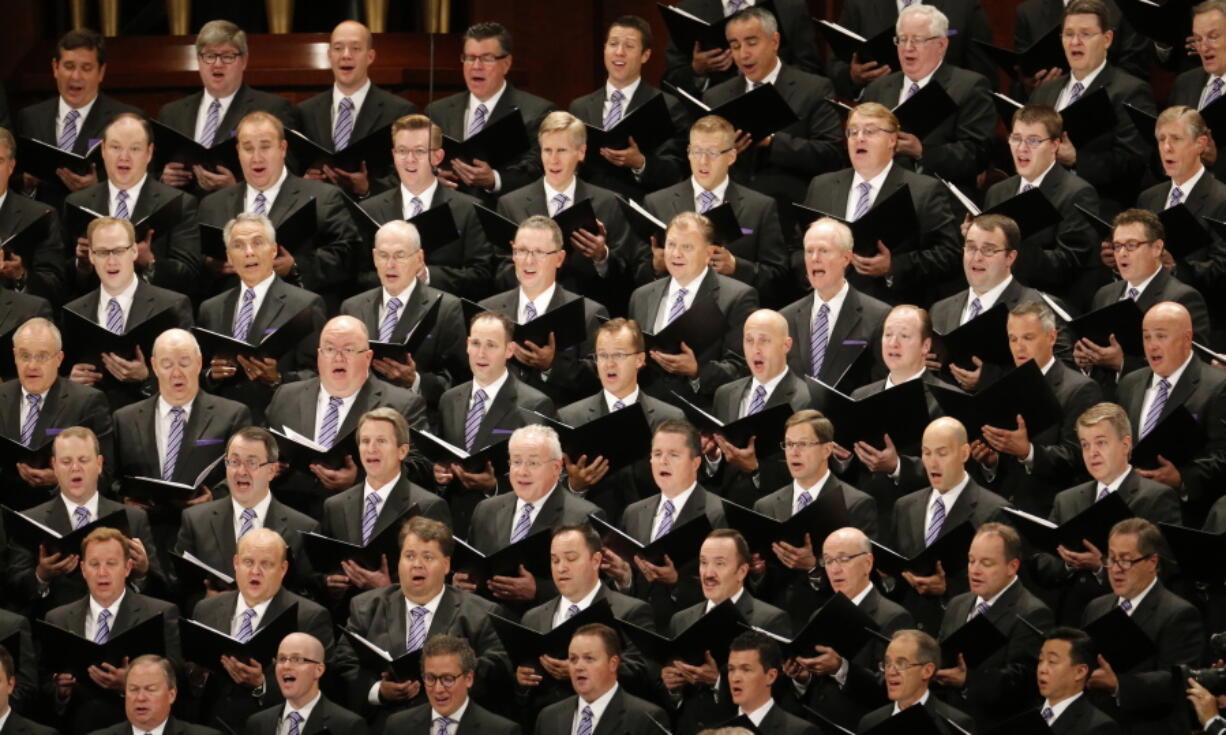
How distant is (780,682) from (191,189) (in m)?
2.45

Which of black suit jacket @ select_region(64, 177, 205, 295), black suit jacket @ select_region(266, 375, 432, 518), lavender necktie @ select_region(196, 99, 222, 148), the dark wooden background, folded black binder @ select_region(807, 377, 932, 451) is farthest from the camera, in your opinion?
the dark wooden background

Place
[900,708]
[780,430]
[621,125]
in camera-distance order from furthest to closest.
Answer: [621,125], [780,430], [900,708]

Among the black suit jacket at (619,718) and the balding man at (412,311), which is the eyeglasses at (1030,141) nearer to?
the balding man at (412,311)

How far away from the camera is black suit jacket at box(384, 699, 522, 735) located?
18.7ft

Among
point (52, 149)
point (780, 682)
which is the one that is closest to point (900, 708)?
point (780, 682)

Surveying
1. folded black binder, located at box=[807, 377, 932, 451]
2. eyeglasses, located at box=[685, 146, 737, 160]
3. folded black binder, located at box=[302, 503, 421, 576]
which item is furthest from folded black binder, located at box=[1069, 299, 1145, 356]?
folded black binder, located at box=[302, 503, 421, 576]

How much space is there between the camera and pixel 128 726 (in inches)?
229

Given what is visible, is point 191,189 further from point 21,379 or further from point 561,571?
point 561,571

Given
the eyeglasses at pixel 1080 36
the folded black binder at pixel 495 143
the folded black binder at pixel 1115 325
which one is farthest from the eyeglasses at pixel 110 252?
the eyeglasses at pixel 1080 36

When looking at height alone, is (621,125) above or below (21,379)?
above

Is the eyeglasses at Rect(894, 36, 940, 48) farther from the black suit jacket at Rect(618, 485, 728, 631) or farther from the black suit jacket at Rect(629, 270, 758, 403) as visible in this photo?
the black suit jacket at Rect(618, 485, 728, 631)

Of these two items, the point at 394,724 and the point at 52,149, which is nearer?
the point at 394,724

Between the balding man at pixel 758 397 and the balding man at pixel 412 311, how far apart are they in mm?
793

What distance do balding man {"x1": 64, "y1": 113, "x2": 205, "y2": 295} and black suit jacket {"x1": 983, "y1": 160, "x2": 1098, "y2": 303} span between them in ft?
7.55
